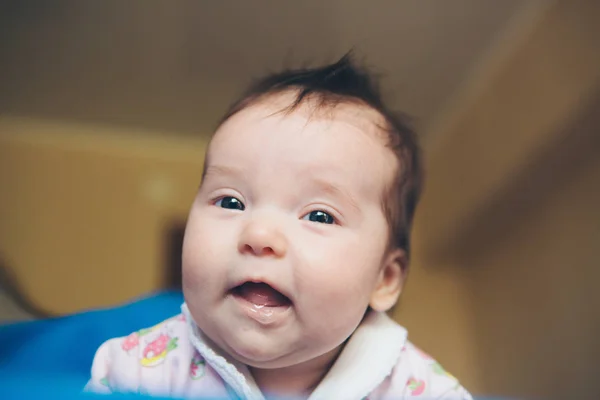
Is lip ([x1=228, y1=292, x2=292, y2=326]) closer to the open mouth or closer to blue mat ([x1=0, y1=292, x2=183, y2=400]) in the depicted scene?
the open mouth

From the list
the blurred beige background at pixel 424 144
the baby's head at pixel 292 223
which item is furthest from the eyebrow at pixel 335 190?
the blurred beige background at pixel 424 144

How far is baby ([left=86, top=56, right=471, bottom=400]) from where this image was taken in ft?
1.53

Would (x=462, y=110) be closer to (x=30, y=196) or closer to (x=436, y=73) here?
(x=436, y=73)

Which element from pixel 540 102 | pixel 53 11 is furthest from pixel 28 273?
pixel 540 102

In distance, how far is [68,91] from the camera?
1.21 metres

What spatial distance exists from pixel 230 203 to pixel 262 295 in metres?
0.09

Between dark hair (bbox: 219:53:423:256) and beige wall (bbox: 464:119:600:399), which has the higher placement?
dark hair (bbox: 219:53:423:256)

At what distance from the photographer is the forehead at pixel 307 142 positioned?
0.50m

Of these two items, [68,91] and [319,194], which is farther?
[68,91]

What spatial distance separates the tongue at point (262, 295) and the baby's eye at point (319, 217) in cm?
7

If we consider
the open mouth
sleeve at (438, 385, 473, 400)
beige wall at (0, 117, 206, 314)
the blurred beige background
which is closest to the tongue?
the open mouth

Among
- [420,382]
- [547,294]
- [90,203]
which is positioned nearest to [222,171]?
[420,382]

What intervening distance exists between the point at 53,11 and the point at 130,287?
561 millimetres

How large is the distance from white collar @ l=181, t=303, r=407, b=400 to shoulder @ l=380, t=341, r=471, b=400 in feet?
0.05
